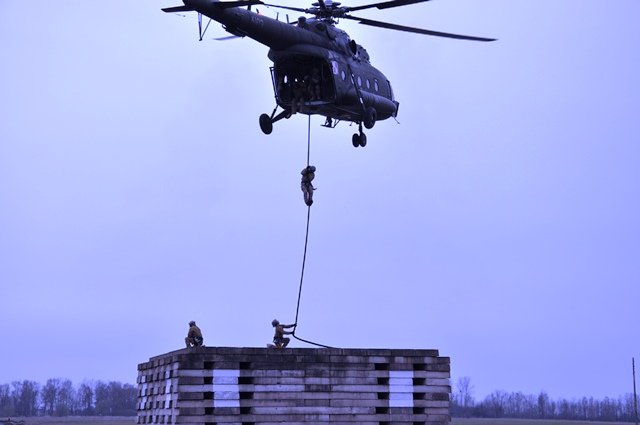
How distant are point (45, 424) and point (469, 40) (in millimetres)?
55927

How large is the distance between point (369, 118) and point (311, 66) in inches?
96.8

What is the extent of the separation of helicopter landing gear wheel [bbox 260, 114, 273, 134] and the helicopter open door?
0.75 m

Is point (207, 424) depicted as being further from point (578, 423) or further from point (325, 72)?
point (578, 423)

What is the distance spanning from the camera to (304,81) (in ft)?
124

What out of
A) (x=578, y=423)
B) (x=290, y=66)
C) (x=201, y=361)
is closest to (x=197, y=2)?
(x=290, y=66)

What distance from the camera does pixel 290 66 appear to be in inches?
1487

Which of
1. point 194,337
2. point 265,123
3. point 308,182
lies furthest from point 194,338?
point 265,123

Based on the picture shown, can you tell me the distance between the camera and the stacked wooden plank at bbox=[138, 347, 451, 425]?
28.0m

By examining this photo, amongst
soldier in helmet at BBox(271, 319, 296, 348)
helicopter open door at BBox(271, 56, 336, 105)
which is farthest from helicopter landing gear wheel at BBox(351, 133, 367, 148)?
soldier in helmet at BBox(271, 319, 296, 348)

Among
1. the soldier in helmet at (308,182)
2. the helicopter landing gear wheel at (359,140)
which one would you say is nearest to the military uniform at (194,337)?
the soldier in helmet at (308,182)

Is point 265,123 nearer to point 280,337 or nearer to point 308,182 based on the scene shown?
point 308,182

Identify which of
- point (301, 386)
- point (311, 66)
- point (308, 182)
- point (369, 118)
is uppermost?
point (311, 66)

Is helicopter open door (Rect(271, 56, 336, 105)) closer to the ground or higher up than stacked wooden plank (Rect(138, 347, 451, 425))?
higher up

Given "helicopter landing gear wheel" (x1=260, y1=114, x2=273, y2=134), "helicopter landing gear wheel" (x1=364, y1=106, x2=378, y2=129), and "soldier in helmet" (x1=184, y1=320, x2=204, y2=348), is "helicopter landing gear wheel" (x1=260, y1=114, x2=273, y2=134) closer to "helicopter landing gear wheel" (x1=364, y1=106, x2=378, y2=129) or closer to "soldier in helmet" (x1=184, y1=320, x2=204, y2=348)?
"helicopter landing gear wheel" (x1=364, y1=106, x2=378, y2=129)
